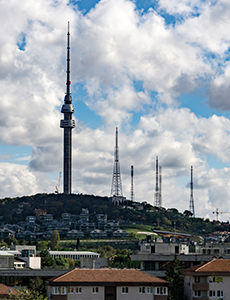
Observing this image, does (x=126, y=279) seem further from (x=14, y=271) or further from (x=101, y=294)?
(x=14, y=271)

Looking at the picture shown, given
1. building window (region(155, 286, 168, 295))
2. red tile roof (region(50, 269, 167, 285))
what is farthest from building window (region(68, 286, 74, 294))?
building window (region(155, 286, 168, 295))

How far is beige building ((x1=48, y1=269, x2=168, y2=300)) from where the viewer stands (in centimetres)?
13838

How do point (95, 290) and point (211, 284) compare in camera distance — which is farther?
point (211, 284)

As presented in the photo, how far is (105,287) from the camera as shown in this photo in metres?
140

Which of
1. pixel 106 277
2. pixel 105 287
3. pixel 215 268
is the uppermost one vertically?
pixel 215 268

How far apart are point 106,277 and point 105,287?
2446 mm

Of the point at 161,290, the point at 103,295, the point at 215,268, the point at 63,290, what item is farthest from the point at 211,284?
the point at 63,290

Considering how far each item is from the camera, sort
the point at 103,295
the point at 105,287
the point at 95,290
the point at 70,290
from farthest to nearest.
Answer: the point at 105,287, the point at 103,295, the point at 95,290, the point at 70,290

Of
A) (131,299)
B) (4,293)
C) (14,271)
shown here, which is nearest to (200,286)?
(131,299)

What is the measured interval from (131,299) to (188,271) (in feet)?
48.0

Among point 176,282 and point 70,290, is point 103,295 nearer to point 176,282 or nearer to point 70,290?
point 70,290

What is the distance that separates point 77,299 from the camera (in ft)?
454

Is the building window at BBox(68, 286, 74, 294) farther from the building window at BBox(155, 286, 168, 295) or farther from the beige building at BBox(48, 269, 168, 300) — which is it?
the building window at BBox(155, 286, 168, 295)

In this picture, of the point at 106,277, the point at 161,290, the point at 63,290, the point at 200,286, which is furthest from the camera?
the point at 200,286
